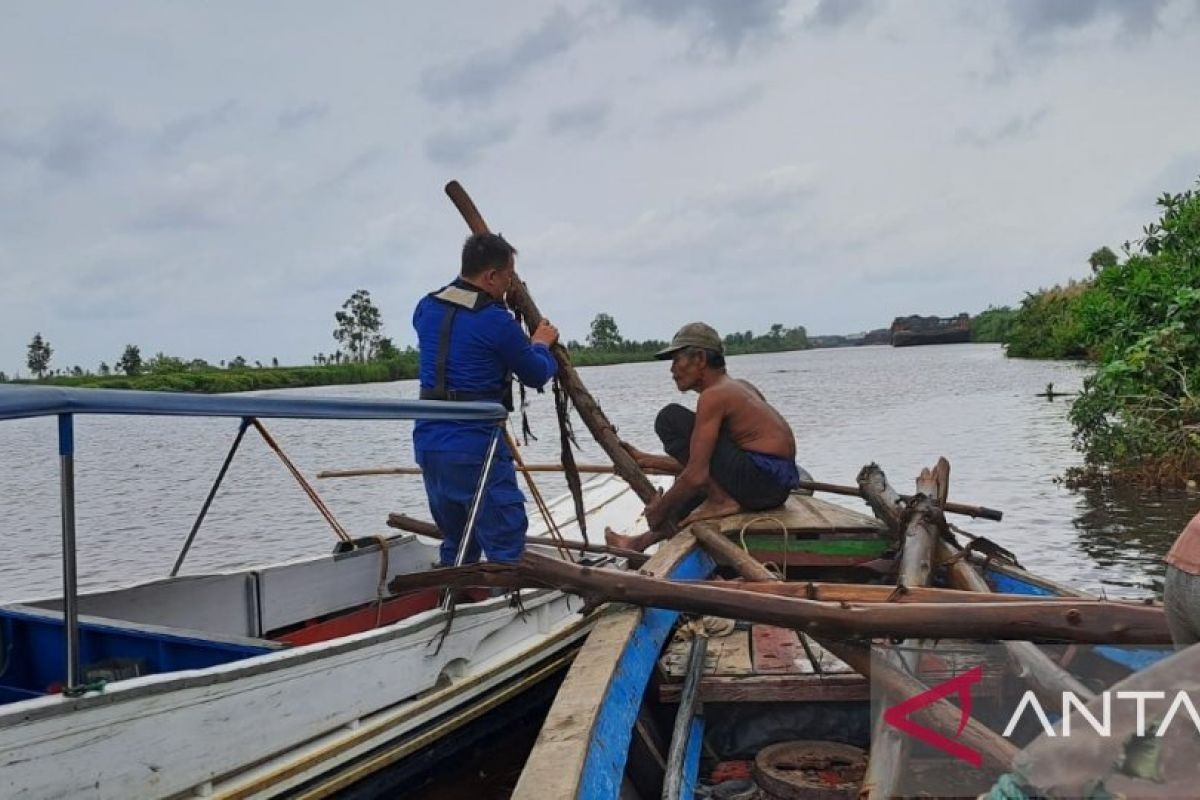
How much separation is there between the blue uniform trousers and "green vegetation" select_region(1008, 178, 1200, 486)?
8349mm

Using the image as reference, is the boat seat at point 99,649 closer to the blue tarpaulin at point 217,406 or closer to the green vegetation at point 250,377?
the blue tarpaulin at point 217,406

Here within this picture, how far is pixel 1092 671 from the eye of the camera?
3.08m

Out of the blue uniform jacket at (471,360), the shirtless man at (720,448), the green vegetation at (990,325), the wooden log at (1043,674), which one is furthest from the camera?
the green vegetation at (990,325)

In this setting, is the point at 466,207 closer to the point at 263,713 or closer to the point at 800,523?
the point at 800,523

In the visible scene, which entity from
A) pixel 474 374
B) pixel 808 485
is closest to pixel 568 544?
pixel 474 374

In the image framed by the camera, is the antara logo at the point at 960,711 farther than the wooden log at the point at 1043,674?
No

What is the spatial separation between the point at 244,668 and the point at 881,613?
2.11 metres

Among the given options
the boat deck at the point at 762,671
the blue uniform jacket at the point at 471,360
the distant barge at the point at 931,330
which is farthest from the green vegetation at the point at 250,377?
the distant barge at the point at 931,330

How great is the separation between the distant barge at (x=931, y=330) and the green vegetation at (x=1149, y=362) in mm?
85377

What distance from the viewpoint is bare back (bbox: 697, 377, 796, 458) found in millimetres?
5965

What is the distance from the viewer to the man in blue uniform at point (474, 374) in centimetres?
447

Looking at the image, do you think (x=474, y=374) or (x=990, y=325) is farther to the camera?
(x=990, y=325)

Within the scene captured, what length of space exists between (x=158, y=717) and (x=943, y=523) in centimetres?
405

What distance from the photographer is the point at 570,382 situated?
245 inches
